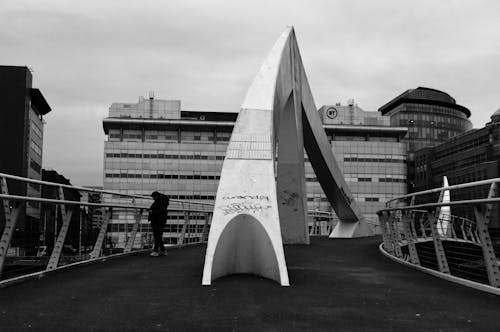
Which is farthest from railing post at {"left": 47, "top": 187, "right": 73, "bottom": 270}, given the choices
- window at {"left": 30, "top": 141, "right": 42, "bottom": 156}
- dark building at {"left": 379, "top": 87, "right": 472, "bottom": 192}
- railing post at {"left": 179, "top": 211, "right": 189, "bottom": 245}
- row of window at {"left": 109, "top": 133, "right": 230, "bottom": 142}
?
dark building at {"left": 379, "top": 87, "right": 472, "bottom": 192}

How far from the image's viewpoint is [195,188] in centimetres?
9719

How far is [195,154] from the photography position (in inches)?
3826

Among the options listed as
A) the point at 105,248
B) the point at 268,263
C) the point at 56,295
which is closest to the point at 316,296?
the point at 268,263

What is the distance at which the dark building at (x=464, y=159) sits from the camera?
244 feet

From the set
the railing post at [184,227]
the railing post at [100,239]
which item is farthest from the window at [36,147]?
the railing post at [100,239]

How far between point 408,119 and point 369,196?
3985cm

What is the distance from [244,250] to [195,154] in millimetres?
89232

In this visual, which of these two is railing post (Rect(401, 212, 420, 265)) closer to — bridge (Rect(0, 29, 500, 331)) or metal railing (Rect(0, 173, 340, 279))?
bridge (Rect(0, 29, 500, 331))

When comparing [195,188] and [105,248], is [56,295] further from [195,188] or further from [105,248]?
[195,188]

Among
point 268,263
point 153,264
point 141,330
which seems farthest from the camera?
point 153,264

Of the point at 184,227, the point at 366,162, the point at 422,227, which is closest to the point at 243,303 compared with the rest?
the point at 422,227

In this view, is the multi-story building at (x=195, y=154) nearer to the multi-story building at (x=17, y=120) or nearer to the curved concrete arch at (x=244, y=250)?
the multi-story building at (x=17, y=120)

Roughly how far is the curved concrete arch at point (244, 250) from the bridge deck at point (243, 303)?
0.29 metres

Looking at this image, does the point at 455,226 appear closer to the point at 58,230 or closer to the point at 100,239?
the point at 100,239
